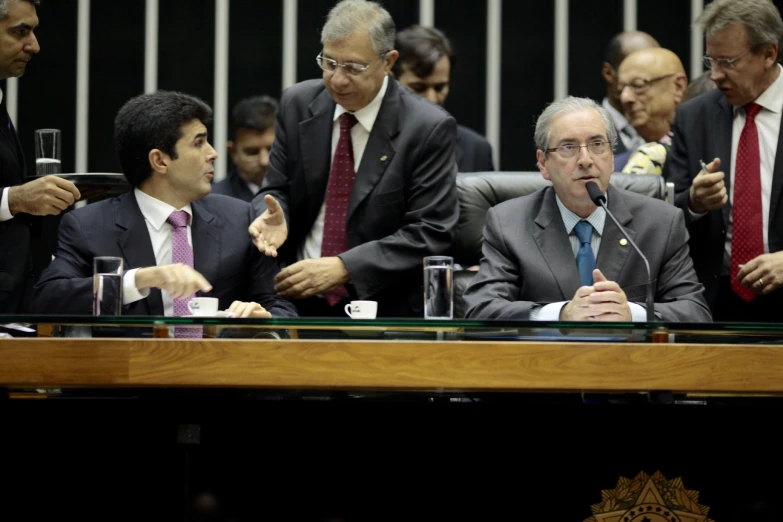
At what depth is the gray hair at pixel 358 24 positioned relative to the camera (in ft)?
10.8

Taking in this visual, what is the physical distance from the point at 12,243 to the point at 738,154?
6.98 feet

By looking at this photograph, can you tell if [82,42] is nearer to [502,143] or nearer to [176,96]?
[502,143]

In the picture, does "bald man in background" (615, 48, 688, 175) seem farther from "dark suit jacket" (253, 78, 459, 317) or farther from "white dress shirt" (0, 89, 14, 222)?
"white dress shirt" (0, 89, 14, 222)

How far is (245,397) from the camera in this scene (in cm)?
193

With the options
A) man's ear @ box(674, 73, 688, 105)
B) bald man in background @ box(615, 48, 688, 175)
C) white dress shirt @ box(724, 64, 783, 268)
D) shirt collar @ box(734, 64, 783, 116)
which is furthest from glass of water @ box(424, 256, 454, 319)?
man's ear @ box(674, 73, 688, 105)

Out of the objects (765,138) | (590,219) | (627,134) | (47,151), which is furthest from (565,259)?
(627,134)

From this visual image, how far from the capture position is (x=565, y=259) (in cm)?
274

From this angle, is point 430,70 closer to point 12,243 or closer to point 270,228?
point 270,228

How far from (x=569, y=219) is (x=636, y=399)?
0.98m

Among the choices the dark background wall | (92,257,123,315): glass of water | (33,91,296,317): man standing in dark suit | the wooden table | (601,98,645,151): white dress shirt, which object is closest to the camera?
the wooden table

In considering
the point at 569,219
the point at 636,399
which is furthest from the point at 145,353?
the point at 569,219

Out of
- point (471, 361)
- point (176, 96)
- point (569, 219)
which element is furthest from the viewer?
point (176, 96)

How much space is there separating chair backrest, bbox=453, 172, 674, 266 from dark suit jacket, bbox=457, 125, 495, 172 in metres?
0.83

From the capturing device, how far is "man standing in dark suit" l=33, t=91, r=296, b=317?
2.91 metres
